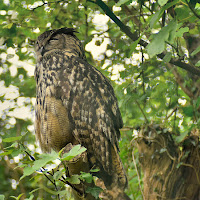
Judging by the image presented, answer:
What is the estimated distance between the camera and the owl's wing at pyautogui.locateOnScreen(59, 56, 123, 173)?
188 cm

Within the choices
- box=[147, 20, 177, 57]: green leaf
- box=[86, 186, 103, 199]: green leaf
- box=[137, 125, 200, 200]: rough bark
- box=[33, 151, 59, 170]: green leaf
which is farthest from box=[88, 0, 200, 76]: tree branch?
box=[33, 151, 59, 170]: green leaf

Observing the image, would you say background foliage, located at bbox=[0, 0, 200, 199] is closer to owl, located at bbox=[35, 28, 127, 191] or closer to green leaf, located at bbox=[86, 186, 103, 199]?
owl, located at bbox=[35, 28, 127, 191]

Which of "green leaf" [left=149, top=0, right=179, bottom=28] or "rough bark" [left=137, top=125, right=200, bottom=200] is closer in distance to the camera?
"green leaf" [left=149, top=0, right=179, bottom=28]

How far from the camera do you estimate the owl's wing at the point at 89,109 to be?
1.88 m

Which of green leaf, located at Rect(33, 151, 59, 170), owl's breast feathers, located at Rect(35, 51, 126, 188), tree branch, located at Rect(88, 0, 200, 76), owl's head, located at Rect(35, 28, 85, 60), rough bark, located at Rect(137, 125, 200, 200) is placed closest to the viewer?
green leaf, located at Rect(33, 151, 59, 170)

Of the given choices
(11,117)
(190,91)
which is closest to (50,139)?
(11,117)

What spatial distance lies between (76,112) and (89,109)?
9 cm

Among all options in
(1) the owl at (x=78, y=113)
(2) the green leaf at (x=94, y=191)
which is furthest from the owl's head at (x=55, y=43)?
(2) the green leaf at (x=94, y=191)

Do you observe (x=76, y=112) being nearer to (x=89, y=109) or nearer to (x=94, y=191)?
(x=89, y=109)

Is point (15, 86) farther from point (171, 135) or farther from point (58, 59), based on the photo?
point (171, 135)

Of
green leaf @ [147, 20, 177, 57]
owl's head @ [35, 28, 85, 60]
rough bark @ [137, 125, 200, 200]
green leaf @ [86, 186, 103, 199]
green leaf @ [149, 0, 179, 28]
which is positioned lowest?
rough bark @ [137, 125, 200, 200]

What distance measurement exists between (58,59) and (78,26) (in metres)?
0.76

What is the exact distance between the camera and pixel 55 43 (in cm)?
219

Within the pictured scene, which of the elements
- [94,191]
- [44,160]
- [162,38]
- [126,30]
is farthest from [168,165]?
[44,160]
